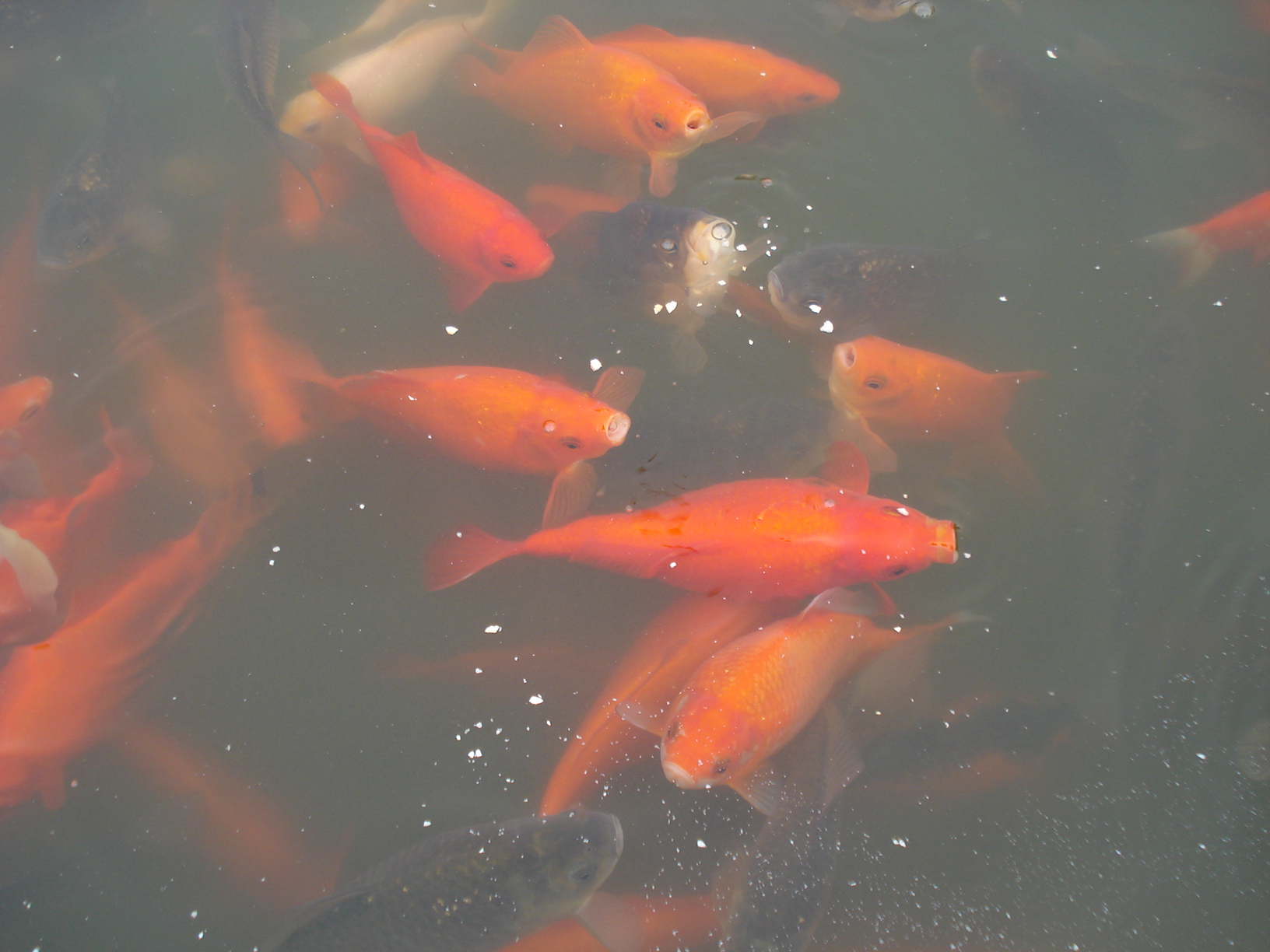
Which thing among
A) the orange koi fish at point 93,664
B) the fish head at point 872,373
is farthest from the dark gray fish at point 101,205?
the fish head at point 872,373

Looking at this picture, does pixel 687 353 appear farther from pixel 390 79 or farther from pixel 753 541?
pixel 390 79

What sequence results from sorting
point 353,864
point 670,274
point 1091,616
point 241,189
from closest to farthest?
point 353,864, point 1091,616, point 670,274, point 241,189

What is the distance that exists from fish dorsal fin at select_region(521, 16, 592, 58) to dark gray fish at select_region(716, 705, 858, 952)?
2.84 m

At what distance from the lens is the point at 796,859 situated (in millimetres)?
2297

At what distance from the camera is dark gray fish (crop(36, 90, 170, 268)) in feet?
10.7

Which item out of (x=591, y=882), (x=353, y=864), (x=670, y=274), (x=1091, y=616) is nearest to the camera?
(x=591, y=882)

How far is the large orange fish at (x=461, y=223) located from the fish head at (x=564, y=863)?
198cm

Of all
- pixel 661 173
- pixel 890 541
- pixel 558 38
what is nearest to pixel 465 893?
pixel 890 541

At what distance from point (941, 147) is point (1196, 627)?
7.81 feet

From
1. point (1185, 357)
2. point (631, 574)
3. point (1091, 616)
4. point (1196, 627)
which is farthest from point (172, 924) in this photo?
point (1185, 357)

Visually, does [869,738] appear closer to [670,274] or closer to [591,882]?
[591,882]

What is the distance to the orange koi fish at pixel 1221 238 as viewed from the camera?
310cm

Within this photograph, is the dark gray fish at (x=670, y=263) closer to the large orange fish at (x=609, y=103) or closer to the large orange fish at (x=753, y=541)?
the large orange fish at (x=609, y=103)

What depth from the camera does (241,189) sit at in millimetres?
3443
